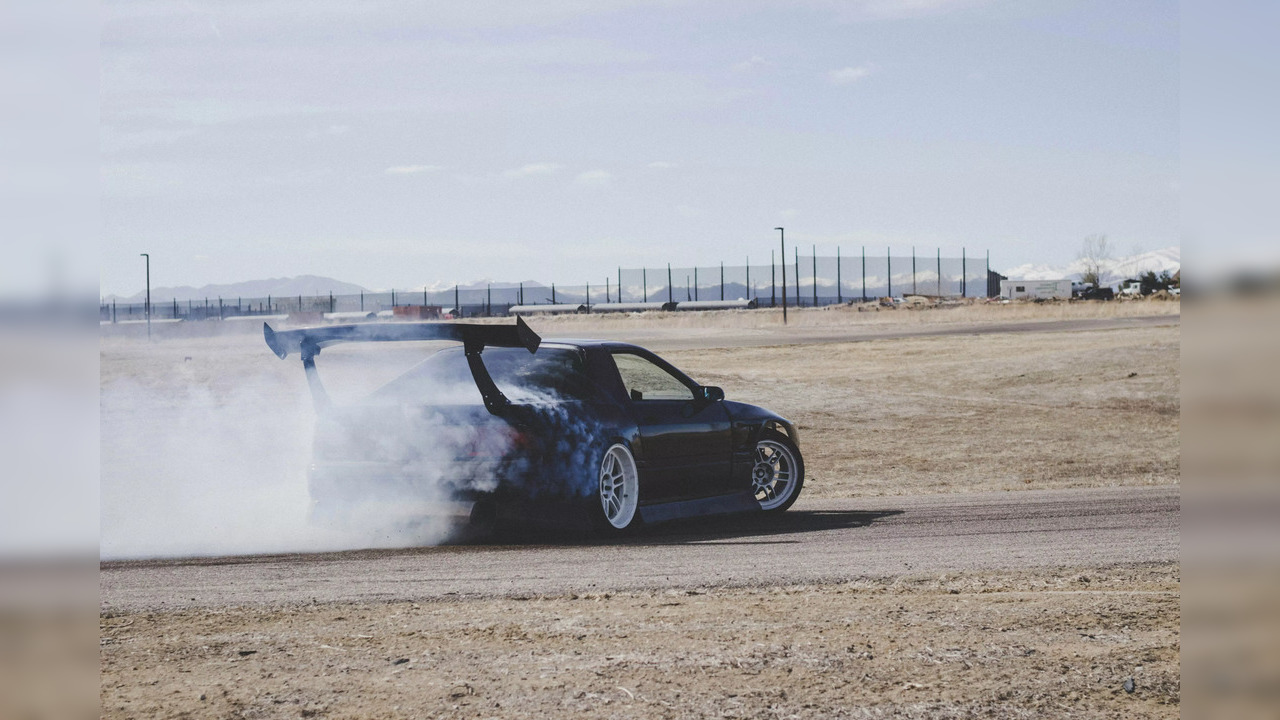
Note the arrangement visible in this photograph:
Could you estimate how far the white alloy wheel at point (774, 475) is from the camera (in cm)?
1052

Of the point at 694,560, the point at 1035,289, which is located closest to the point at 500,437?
the point at 694,560

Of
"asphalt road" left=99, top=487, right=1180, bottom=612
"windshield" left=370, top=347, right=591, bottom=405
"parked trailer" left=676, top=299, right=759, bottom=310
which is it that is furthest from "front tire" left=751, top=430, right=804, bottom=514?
"parked trailer" left=676, top=299, right=759, bottom=310

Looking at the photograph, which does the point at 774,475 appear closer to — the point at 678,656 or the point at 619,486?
the point at 619,486

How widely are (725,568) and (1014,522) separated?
3.45 m

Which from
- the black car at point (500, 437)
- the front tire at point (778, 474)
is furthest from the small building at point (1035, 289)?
the black car at point (500, 437)

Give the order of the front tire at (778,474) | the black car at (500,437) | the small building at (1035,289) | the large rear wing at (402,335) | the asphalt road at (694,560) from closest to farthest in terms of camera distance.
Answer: the asphalt road at (694,560)
the large rear wing at (402,335)
the black car at (500,437)
the front tire at (778,474)
the small building at (1035,289)

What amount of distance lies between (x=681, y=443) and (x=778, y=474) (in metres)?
1.54

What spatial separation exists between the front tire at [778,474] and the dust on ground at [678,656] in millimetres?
3758

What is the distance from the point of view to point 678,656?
5.12m

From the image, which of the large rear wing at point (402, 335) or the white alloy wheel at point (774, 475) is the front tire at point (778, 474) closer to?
the white alloy wheel at point (774, 475)

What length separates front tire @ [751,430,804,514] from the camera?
34.5 feet

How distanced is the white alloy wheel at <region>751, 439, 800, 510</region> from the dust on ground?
12.3 feet
